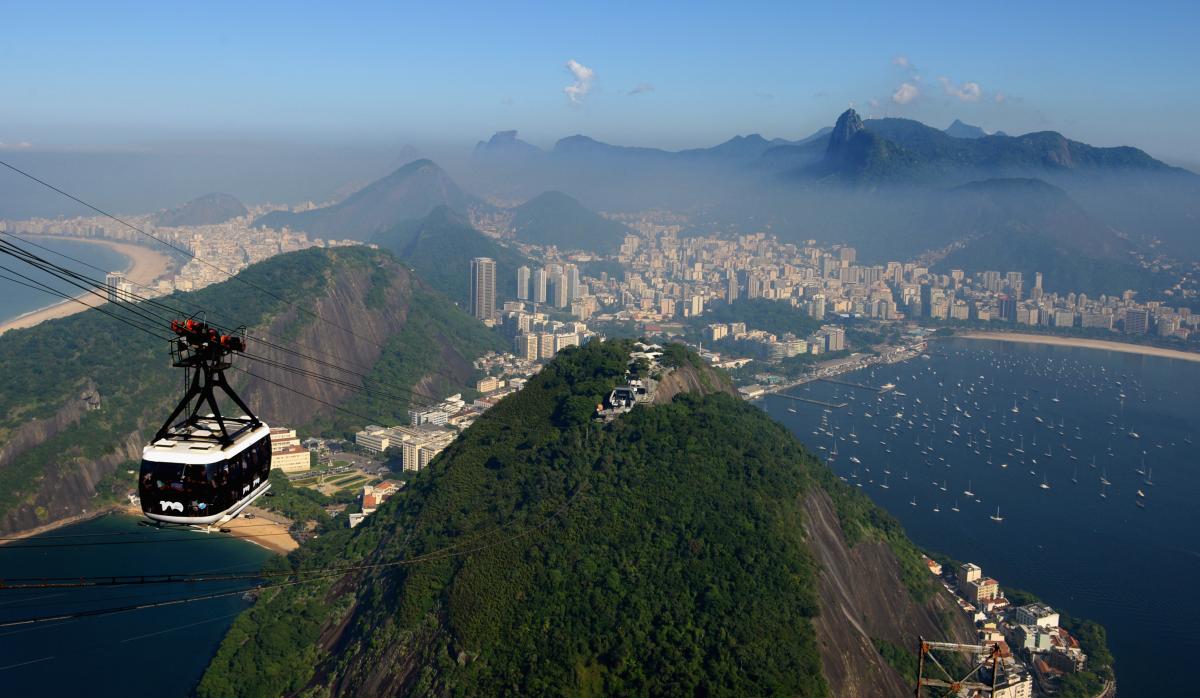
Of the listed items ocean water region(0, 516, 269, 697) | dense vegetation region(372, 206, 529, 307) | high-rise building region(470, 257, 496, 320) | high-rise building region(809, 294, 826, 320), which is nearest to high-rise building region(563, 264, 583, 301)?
dense vegetation region(372, 206, 529, 307)

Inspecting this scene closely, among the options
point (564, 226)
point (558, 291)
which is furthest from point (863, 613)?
point (564, 226)

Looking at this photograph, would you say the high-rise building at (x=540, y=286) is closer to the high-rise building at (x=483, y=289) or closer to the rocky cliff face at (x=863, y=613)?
the high-rise building at (x=483, y=289)

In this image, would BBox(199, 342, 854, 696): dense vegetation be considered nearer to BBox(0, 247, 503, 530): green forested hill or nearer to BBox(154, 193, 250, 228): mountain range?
BBox(0, 247, 503, 530): green forested hill

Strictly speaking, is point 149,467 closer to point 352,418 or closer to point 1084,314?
point 352,418

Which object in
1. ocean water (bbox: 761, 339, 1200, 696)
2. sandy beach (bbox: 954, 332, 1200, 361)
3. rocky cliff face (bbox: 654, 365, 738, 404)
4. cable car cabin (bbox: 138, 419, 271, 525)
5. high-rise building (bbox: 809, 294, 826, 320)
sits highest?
cable car cabin (bbox: 138, 419, 271, 525)

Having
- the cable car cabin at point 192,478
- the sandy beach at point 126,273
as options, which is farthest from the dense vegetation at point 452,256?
the cable car cabin at point 192,478

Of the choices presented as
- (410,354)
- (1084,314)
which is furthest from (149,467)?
(1084,314)

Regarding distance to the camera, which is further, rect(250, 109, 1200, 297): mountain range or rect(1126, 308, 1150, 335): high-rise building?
rect(250, 109, 1200, 297): mountain range
